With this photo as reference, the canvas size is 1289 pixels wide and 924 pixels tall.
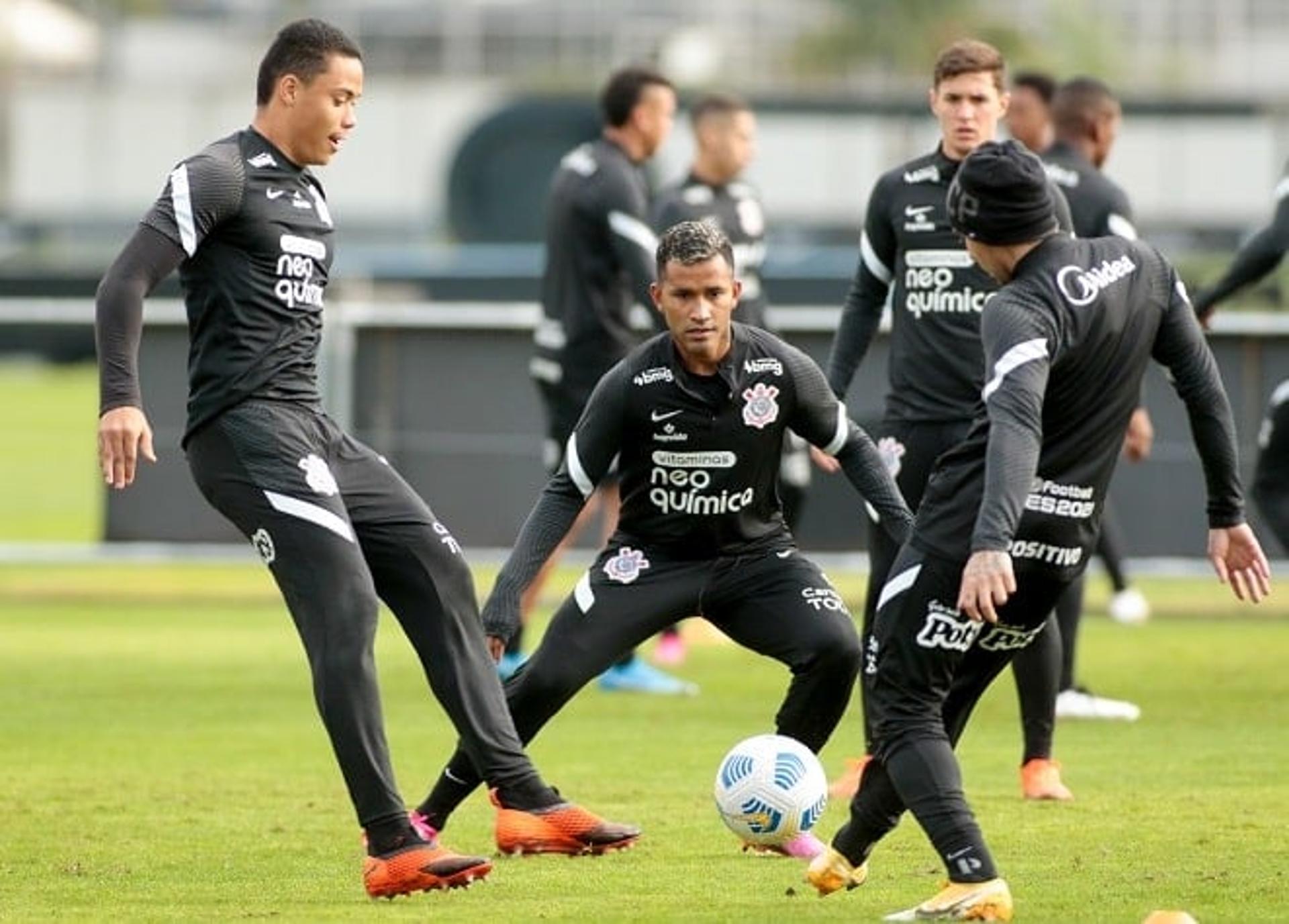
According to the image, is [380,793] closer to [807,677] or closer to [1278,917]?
[807,677]

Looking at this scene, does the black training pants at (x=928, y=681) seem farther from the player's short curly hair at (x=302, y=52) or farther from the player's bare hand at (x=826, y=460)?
the player's short curly hair at (x=302, y=52)

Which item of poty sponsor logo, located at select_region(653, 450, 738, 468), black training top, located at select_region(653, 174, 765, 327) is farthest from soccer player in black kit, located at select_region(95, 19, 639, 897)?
black training top, located at select_region(653, 174, 765, 327)

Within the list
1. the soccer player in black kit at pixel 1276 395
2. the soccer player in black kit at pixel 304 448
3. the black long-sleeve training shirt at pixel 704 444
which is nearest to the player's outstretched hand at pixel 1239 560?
the black long-sleeve training shirt at pixel 704 444

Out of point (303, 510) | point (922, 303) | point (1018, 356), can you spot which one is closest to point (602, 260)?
point (922, 303)

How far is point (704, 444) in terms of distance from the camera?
339 inches

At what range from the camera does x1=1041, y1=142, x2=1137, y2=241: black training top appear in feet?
37.4

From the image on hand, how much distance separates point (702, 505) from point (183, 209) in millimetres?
1970

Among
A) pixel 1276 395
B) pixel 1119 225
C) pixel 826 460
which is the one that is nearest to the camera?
pixel 826 460

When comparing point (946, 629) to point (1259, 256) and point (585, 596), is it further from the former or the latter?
point (1259, 256)

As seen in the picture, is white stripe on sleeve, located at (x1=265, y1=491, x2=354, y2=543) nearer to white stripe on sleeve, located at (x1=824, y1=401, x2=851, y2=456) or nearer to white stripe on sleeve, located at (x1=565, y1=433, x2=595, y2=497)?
white stripe on sleeve, located at (x1=565, y1=433, x2=595, y2=497)

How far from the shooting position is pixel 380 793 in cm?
778

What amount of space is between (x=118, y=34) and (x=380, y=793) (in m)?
69.4

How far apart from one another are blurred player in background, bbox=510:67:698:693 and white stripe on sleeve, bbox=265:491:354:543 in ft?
17.2

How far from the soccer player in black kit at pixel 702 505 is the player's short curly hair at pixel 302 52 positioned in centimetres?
120
